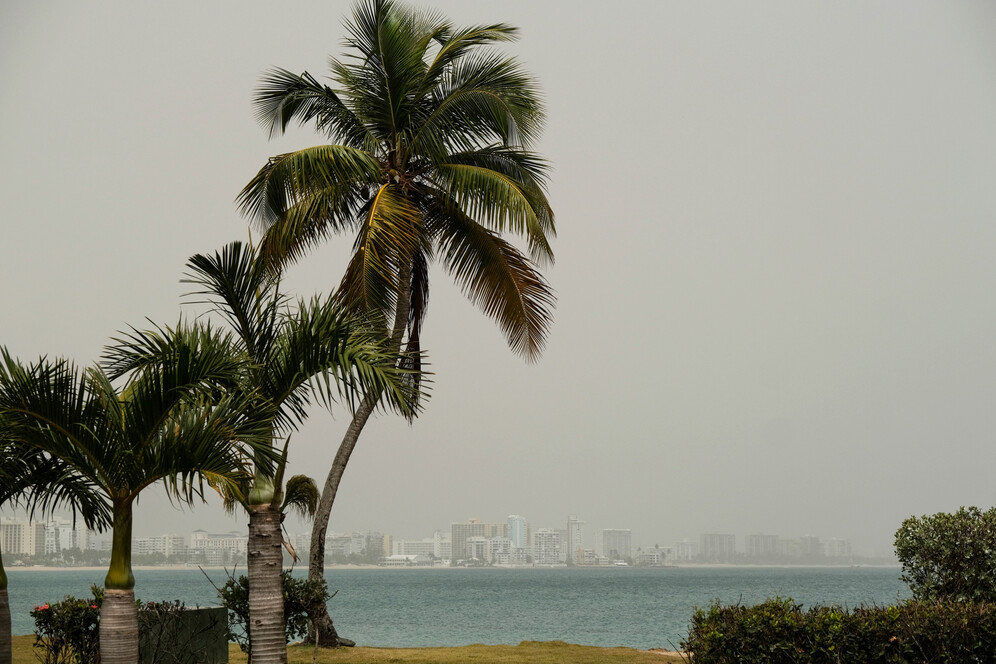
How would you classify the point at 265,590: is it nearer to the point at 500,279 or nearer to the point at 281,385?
the point at 281,385

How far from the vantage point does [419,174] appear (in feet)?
52.6

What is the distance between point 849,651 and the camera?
8375 mm

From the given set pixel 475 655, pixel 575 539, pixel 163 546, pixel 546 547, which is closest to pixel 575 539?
pixel 575 539

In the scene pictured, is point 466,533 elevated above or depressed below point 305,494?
below

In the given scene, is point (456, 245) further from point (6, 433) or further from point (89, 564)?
point (89, 564)

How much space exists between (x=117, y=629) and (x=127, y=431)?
177 cm

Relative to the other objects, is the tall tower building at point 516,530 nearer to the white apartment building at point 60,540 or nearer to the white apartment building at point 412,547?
the white apartment building at point 412,547

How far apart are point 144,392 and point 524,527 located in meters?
137

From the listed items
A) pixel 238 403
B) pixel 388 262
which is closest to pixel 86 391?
pixel 238 403

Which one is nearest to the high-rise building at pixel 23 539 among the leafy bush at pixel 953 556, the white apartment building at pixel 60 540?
the white apartment building at pixel 60 540

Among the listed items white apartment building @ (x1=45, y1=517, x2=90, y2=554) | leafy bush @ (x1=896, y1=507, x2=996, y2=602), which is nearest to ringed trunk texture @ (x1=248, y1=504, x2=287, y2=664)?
leafy bush @ (x1=896, y1=507, x2=996, y2=602)

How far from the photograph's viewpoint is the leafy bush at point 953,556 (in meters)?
11.6

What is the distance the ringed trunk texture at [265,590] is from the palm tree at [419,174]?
16.9 ft

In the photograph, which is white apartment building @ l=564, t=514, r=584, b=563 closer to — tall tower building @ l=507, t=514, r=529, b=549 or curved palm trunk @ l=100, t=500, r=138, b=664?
tall tower building @ l=507, t=514, r=529, b=549
